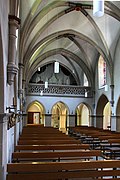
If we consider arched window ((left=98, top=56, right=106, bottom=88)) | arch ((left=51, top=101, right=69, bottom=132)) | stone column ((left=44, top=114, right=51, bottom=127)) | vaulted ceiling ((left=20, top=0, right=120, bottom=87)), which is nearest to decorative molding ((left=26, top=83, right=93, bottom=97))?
vaulted ceiling ((left=20, top=0, right=120, bottom=87))

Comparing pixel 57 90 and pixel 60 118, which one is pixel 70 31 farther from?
pixel 60 118

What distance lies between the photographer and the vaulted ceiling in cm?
1377

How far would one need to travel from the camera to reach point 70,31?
19547 mm

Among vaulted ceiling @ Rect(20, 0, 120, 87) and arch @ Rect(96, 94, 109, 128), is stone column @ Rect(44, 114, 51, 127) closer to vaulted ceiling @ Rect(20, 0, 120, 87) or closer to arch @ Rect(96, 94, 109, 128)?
arch @ Rect(96, 94, 109, 128)

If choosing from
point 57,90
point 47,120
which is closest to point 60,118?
point 47,120

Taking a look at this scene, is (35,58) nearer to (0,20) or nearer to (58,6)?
(58,6)

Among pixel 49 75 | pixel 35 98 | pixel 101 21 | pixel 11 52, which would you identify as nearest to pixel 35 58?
pixel 35 98

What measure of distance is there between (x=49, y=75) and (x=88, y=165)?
25024mm

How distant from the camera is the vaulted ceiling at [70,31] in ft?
45.2

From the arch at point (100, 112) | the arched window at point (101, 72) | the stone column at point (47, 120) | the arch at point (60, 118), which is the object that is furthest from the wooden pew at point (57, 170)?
the arch at point (60, 118)

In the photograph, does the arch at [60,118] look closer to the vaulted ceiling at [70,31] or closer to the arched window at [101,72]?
the vaulted ceiling at [70,31]

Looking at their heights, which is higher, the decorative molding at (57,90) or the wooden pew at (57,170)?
the decorative molding at (57,90)

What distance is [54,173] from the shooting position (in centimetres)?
488

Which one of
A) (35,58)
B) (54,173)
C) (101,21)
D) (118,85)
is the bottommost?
(54,173)
